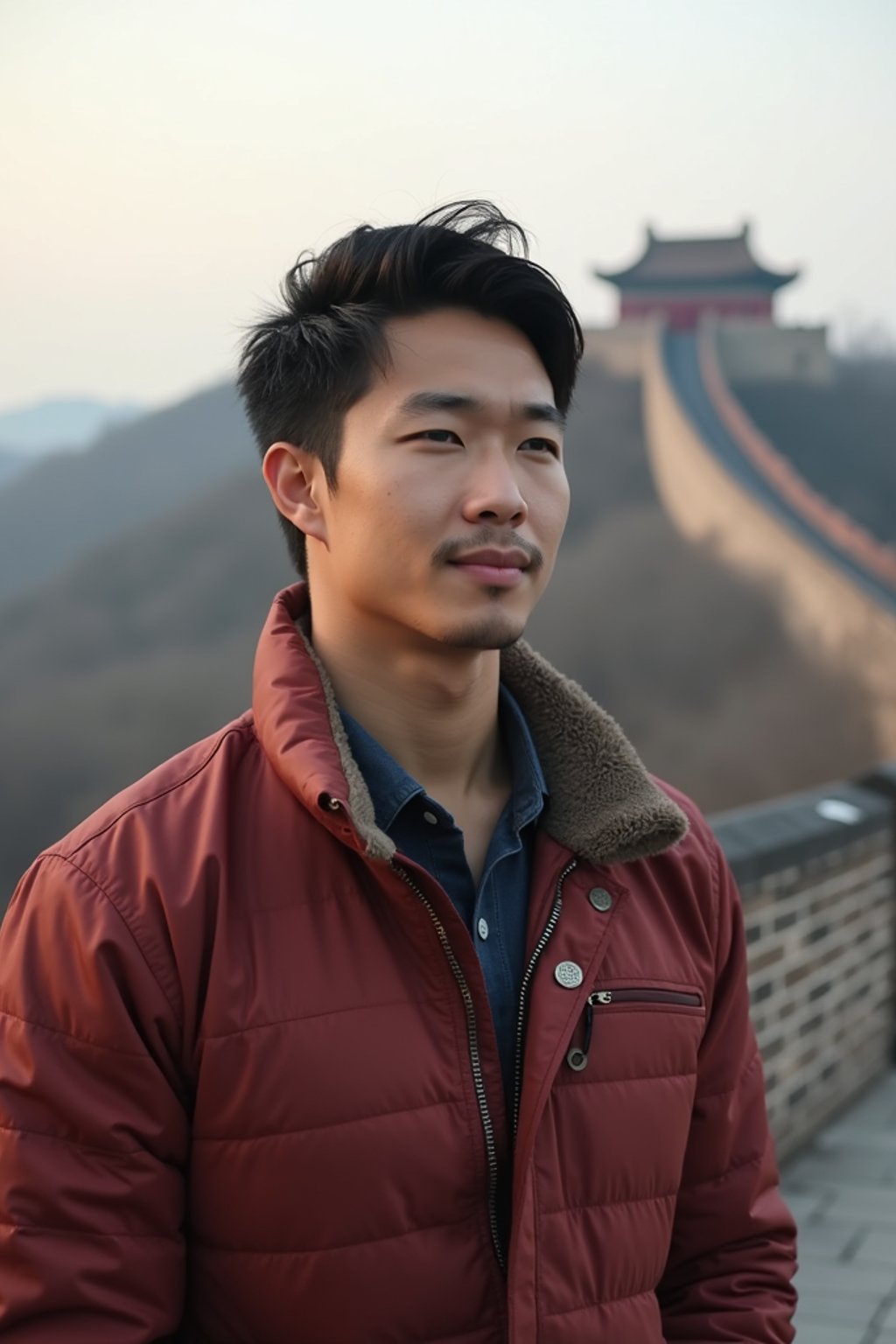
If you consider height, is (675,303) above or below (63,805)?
above

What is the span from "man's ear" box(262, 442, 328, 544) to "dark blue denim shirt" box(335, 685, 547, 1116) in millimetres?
197

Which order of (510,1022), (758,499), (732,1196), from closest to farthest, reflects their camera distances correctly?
(510,1022)
(732,1196)
(758,499)

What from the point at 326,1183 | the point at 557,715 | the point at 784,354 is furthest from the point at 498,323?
the point at 784,354

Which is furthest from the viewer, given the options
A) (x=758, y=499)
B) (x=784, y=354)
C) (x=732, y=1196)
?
(x=784, y=354)

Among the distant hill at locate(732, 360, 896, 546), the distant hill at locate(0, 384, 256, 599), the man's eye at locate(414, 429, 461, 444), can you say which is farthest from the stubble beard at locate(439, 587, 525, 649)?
the distant hill at locate(0, 384, 256, 599)

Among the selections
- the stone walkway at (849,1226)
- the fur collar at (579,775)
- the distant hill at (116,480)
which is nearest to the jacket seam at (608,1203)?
the fur collar at (579,775)

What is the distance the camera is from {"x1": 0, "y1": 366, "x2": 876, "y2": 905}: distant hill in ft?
82.8

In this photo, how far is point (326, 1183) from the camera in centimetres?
128

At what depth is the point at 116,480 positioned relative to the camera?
2096 inches

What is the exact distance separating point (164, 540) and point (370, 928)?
39493mm

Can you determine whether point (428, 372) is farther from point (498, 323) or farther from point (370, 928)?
point (370, 928)

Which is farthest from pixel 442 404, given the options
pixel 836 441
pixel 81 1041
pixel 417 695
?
pixel 836 441

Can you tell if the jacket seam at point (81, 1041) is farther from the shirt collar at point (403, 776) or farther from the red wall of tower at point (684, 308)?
the red wall of tower at point (684, 308)

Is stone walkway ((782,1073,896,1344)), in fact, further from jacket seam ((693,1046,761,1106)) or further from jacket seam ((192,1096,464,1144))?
jacket seam ((192,1096,464,1144))
